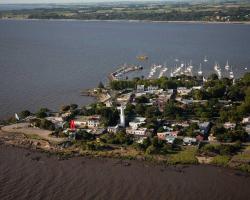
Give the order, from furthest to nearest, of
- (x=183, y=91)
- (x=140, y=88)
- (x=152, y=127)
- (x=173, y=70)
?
(x=173, y=70), (x=140, y=88), (x=183, y=91), (x=152, y=127)

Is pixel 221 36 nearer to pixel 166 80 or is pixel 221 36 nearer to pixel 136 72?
pixel 136 72

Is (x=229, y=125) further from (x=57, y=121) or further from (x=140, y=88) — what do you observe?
(x=140, y=88)

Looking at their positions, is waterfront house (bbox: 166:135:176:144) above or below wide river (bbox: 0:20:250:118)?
above

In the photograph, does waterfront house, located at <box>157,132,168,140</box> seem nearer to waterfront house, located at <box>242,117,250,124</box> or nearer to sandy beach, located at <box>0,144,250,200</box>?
sandy beach, located at <box>0,144,250,200</box>

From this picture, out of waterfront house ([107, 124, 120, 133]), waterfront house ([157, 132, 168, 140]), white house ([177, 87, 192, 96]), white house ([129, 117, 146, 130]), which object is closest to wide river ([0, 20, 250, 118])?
white house ([129, 117, 146, 130])

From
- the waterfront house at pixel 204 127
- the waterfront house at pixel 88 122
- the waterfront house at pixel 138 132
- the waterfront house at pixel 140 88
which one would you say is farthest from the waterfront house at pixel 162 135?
the waterfront house at pixel 140 88

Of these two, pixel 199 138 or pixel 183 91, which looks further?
pixel 183 91

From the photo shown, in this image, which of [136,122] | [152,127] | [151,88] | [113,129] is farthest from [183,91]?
[113,129]
